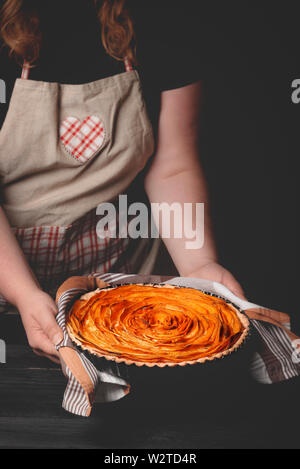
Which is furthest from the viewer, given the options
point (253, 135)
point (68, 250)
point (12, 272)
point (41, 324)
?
point (253, 135)

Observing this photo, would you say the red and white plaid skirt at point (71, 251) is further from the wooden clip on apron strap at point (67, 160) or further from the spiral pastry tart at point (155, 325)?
the spiral pastry tart at point (155, 325)

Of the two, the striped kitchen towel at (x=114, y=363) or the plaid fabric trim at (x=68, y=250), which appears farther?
the plaid fabric trim at (x=68, y=250)

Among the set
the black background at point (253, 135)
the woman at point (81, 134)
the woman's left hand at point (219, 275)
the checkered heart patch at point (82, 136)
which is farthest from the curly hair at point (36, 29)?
the woman's left hand at point (219, 275)

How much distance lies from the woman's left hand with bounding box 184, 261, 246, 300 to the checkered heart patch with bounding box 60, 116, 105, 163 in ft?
1.16

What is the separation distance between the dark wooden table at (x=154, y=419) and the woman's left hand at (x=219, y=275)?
251mm

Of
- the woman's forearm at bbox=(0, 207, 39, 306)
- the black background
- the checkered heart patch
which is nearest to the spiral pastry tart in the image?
the woman's forearm at bbox=(0, 207, 39, 306)

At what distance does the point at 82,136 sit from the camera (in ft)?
3.31

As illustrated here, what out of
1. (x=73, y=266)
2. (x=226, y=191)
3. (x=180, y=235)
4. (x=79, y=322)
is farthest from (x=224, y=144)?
(x=79, y=322)

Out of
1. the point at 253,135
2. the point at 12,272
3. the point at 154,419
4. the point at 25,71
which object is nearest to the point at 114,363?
the point at 154,419

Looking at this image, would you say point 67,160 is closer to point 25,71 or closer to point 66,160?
point 66,160

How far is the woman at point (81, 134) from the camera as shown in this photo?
3.20 ft

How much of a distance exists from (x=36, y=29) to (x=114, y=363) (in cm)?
75

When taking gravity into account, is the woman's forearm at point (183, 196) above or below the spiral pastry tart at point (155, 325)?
above

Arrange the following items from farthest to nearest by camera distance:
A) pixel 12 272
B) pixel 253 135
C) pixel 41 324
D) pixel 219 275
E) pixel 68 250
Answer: pixel 253 135 → pixel 68 250 → pixel 219 275 → pixel 12 272 → pixel 41 324
